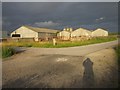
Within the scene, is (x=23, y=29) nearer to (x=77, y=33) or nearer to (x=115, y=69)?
(x=77, y=33)

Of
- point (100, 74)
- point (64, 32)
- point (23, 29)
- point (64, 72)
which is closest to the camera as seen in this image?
point (100, 74)

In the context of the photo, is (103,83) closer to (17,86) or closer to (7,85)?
(17,86)

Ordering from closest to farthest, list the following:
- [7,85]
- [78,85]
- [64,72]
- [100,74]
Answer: [78,85] → [7,85] → [100,74] → [64,72]

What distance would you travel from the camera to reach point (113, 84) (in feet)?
21.5

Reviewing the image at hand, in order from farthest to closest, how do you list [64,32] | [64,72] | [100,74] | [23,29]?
[64,32] < [23,29] < [64,72] < [100,74]

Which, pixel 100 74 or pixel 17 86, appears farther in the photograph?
pixel 100 74

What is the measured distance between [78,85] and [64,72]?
2208 mm

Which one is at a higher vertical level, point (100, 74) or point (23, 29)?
point (23, 29)

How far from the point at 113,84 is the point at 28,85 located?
3172 mm

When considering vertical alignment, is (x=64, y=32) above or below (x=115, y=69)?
above

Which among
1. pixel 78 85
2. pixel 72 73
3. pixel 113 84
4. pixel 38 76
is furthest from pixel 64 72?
pixel 113 84

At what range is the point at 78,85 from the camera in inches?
255

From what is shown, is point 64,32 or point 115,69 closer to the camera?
point 115,69

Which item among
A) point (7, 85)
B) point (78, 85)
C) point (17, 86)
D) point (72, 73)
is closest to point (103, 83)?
point (78, 85)
